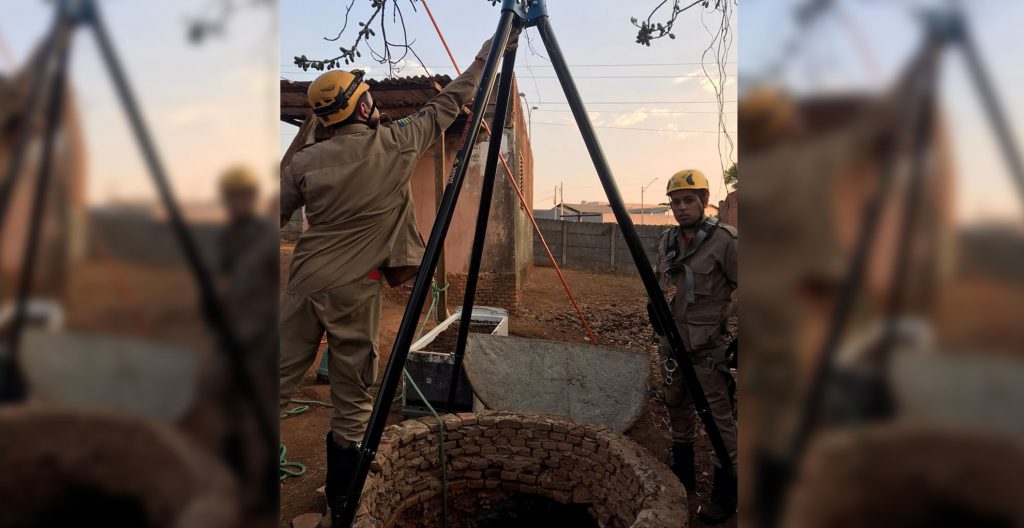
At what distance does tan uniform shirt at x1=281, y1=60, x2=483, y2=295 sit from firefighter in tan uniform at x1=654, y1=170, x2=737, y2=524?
1520mm

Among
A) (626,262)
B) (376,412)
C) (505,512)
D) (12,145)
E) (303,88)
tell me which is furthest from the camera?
(626,262)

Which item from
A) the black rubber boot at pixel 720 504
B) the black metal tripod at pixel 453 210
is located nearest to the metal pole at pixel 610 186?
the black metal tripod at pixel 453 210

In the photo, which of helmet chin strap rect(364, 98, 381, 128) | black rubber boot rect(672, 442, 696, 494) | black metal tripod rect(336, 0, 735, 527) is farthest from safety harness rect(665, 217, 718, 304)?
helmet chin strap rect(364, 98, 381, 128)

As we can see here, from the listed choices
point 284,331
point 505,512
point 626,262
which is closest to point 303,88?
point 284,331

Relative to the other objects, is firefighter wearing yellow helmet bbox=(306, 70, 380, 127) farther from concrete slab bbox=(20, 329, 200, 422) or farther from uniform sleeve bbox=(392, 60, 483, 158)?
concrete slab bbox=(20, 329, 200, 422)

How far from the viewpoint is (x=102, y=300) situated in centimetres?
35

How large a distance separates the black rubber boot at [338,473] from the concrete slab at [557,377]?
1.30 meters

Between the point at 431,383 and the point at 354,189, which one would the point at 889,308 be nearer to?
the point at 354,189

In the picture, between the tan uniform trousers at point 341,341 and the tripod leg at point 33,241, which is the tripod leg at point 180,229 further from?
the tan uniform trousers at point 341,341

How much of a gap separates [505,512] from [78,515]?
3356mm

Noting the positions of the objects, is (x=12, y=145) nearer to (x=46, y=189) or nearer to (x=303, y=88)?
(x=46, y=189)

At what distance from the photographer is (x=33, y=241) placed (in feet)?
1.12

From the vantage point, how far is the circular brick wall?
2.90m

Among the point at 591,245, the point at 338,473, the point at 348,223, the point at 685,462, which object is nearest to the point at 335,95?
the point at 348,223
